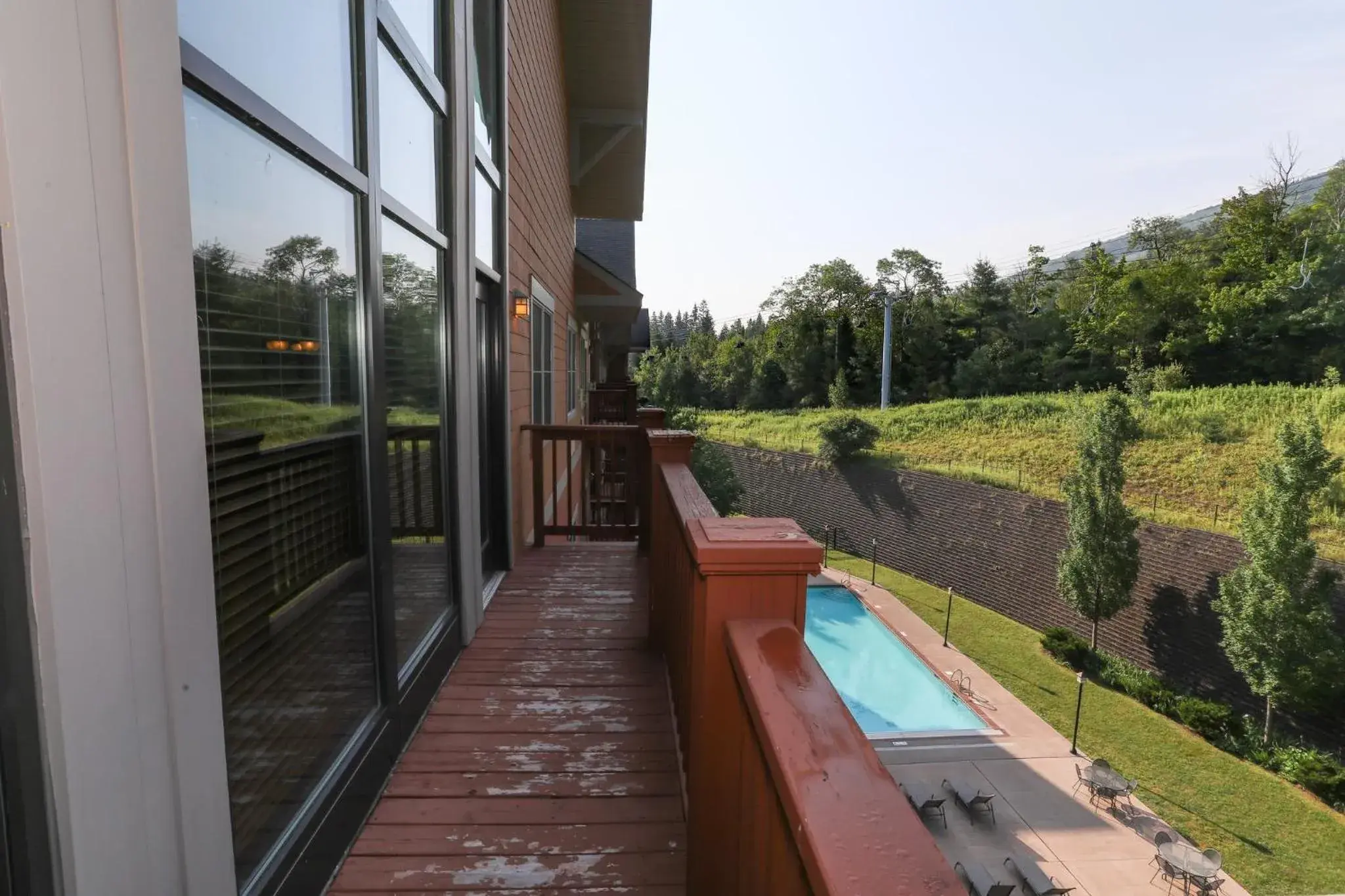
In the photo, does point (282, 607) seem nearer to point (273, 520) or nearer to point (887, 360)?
point (273, 520)

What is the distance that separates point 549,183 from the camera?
623cm

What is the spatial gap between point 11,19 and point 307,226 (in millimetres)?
888

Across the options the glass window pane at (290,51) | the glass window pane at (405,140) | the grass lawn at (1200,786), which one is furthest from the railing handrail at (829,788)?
the grass lawn at (1200,786)

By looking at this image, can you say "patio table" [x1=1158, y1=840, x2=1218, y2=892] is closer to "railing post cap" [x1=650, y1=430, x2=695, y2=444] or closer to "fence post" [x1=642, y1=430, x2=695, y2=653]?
"fence post" [x1=642, y1=430, x2=695, y2=653]

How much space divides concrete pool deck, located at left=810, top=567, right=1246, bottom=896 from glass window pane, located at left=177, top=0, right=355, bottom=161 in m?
7.92

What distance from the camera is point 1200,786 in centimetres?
1041

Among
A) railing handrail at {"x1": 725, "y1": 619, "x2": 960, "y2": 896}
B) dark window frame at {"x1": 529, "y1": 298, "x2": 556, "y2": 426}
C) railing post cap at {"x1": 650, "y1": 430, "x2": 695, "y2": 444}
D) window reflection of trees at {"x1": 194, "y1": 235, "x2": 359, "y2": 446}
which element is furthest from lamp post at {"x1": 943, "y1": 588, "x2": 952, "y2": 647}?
railing handrail at {"x1": 725, "y1": 619, "x2": 960, "y2": 896}

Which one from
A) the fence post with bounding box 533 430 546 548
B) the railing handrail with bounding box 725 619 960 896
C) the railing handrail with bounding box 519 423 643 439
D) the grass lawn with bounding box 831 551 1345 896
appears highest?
the railing handrail with bounding box 519 423 643 439

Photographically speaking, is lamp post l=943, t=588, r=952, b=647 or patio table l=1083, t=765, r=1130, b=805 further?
lamp post l=943, t=588, r=952, b=647

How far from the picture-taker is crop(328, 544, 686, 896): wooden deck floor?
1.88m

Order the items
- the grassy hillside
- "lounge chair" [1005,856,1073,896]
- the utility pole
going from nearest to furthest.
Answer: "lounge chair" [1005,856,1073,896], the grassy hillside, the utility pole

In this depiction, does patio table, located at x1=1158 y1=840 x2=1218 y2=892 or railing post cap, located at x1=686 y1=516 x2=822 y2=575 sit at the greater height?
railing post cap, located at x1=686 y1=516 x2=822 y2=575

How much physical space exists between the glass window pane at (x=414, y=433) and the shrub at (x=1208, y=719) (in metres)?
13.9

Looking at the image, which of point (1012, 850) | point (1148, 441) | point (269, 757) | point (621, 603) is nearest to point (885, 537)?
point (1148, 441)
